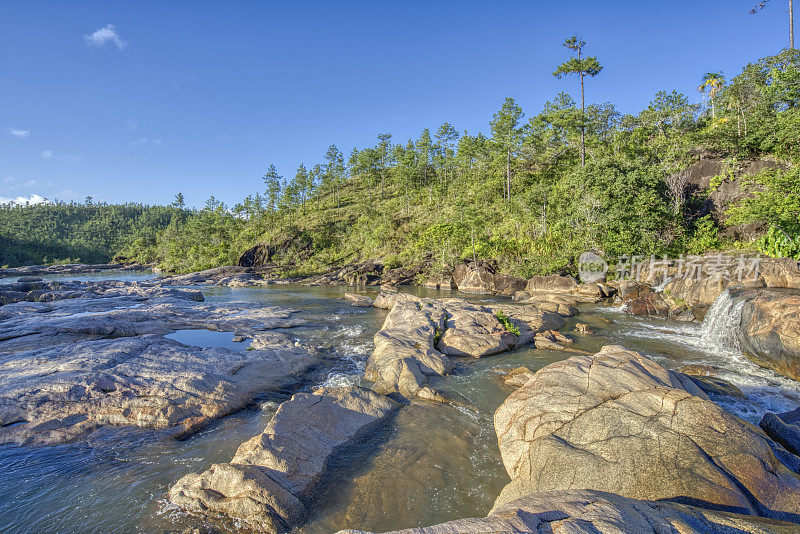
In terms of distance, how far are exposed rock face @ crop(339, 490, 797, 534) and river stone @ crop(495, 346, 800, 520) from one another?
1.12 m

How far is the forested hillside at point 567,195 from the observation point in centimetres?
2614

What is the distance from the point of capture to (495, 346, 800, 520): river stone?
5.08 m

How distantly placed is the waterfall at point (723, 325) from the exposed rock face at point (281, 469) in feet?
51.8

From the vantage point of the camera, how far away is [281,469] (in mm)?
5805

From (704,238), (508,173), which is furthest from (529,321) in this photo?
(508,173)

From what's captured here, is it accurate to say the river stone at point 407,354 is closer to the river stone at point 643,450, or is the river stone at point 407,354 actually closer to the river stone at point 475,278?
the river stone at point 643,450

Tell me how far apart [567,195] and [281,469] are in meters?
35.6

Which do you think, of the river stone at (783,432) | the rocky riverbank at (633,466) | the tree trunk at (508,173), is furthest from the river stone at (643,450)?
the tree trunk at (508,173)

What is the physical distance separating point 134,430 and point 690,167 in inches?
1639

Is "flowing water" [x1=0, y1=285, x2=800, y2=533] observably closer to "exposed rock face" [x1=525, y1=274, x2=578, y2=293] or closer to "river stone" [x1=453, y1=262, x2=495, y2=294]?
"exposed rock face" [x1=525, y1=274, x2=578, y2=293]

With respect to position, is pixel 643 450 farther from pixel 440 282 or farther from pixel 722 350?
pixel 440 282

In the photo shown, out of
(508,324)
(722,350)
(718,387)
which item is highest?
(508,324)

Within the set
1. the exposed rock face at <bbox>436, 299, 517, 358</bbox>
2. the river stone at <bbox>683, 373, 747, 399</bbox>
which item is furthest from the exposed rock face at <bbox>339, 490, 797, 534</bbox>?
the exposed rock face at <bbox>436, 299, 517, 358</bbox>

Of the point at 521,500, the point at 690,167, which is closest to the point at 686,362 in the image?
the point at 521,500
